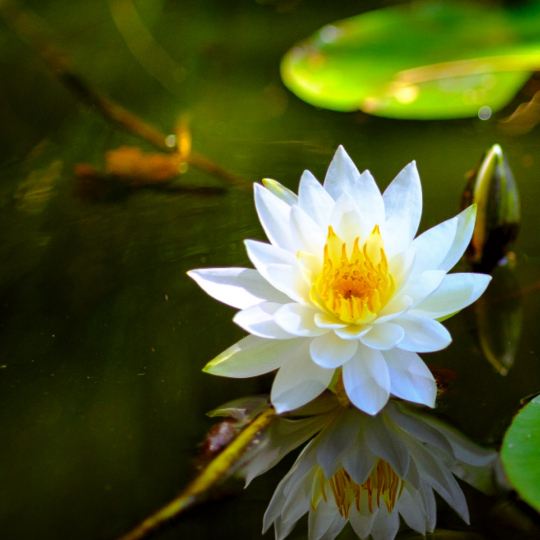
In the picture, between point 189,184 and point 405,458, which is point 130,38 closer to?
point 189,184

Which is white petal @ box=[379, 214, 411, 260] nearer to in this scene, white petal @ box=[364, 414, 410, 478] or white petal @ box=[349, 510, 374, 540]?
white petal @ box=[364, 414, 410, 478]

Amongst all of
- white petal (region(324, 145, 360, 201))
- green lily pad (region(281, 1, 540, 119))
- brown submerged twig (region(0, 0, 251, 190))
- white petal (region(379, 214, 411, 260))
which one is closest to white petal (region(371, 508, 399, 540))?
white petal (region(379, 214, 411, 260))

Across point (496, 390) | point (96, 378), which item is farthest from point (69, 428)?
point (496, 390)

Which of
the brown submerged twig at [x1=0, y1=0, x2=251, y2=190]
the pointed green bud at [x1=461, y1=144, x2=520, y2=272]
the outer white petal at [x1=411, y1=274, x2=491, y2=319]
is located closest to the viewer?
the outer white petal at [x1=411, y1=274, x2=491, y2=319]

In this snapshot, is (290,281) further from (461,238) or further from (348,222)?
(461,238)

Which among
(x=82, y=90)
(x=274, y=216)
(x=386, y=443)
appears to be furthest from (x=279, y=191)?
(x=82, y=90)

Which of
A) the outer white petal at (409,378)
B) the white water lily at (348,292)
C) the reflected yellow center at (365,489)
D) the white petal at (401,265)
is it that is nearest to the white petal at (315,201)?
the white water lily at (348,292)

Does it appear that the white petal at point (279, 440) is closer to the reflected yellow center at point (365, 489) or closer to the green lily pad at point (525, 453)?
the reflected yellow center at point (365, 489)
